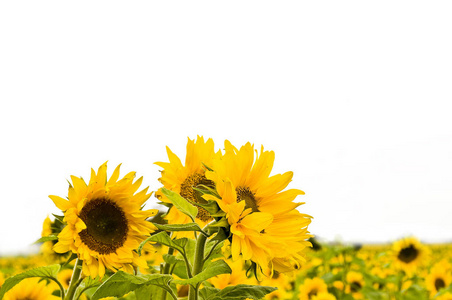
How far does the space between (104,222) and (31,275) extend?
0.40 m

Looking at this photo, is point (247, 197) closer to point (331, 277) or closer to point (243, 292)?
point (243, 292)

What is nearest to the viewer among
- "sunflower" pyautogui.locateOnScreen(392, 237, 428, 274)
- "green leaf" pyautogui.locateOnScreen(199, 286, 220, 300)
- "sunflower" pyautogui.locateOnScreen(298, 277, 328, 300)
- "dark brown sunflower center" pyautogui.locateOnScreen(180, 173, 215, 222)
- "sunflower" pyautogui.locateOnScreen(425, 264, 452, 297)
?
"green leaf" pyautogui.locateOnScreen(199, 286, 220, 300)

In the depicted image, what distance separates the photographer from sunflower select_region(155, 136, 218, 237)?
2119 millimetres

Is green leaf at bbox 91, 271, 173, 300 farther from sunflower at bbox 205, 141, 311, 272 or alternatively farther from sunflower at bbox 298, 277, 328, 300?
sunflower at bbox 298, 277, 328, 300

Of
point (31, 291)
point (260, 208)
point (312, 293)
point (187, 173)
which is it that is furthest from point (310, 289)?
point (260, 208)

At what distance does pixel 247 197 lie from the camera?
1.86m

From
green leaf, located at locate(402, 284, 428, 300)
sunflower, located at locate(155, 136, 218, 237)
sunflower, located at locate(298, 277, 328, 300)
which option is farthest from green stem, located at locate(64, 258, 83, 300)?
green leaf, located at locate(402, 284, 428, 300)

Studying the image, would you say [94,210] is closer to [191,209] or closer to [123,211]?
[123,211]

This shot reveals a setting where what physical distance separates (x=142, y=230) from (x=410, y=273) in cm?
549

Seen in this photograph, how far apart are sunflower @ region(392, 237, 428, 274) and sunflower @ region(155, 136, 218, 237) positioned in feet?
17.6

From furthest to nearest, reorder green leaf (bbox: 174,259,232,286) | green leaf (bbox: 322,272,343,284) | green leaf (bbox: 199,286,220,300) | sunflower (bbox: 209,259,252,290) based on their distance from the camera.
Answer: green leaf (bbox: 322,272,343,284) < sunflower (bbox: 209,259,252,290) < green leaf (bbox: 199,286,220,300) < green leaf (bbox: 174,259,232,286)

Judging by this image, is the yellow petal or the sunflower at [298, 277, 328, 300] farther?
the sunflower at [298, 277, 328, 300]

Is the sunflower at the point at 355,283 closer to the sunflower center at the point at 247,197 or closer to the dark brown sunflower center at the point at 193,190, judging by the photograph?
the dark brown sunflower center at the point at 193,190

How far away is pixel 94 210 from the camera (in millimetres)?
2250
